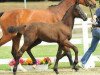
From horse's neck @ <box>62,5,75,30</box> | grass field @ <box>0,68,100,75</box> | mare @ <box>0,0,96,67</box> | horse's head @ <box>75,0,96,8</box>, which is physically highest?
horse's neck @ <box>62,5,75,30</box>

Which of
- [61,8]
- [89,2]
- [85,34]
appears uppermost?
[89,2]

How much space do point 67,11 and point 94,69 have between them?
217 cm

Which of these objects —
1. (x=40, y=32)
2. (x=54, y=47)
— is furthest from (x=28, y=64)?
(x=54, y=47)

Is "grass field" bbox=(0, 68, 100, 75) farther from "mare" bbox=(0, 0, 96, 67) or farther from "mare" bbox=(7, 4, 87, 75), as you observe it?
"mare" bbox=(0, 0, 96, 67)

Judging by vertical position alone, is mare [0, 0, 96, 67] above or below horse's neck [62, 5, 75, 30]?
below

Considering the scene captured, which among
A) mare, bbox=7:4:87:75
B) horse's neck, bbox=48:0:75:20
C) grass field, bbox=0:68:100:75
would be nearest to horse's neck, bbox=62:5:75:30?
mare, bbox=7:4:87:75

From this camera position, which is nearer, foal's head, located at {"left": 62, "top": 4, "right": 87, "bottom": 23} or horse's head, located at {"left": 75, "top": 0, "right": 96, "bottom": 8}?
foal's head, located at {"left": 62, "top": 4, "right": 87, "bottom": 23}

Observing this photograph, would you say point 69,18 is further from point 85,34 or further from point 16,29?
point 85,34

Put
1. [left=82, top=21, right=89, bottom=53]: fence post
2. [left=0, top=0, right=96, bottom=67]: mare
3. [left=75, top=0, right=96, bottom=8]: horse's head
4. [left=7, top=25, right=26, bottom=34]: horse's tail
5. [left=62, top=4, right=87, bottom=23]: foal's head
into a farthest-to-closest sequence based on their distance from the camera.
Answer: [left=82, top=21, right=89, bottom=53]: fence post → [left=75, top=0, right=96, bottom=8]: horse's head → [left=0, top=0, right=96, bottom=67]: mare → [left=62, top=4, right=87, bottom=23]: foal's head → [left=7, top=25, right=26, bottom=34]: horse's tail

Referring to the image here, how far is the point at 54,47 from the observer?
832 inches

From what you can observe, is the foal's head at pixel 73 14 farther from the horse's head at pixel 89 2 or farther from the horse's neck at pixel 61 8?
the horse's head at pixel 89 2

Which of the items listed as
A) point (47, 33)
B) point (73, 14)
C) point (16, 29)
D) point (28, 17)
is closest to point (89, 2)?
point (73, 14)

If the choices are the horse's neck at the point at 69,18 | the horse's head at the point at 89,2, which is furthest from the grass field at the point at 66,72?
the horse's head at the point at 89,2

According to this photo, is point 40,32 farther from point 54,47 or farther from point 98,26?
point 54,47
